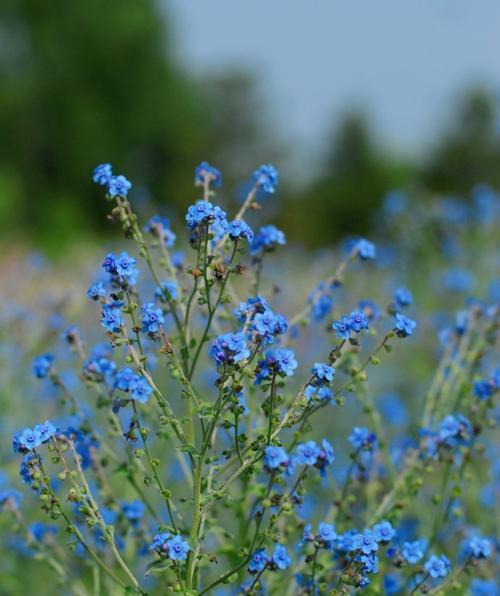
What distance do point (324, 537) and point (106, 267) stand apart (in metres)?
0.85

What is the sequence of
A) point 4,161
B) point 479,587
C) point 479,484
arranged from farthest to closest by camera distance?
point 4,161
point 479,484
point 479,587

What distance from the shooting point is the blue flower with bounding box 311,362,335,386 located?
2184 millimetres

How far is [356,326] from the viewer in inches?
90.3

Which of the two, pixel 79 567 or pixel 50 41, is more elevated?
pixel 50 41

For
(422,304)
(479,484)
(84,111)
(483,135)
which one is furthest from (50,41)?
(479,484)

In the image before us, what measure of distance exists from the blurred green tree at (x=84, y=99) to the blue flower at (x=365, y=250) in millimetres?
32707

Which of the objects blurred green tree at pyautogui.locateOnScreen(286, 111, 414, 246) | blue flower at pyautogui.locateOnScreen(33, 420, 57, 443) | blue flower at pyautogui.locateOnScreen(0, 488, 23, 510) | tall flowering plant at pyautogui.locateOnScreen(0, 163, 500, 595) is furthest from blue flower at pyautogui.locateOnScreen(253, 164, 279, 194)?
blurred green tree at pyautogui.locateOnScreen(286, 111, 414, 246)

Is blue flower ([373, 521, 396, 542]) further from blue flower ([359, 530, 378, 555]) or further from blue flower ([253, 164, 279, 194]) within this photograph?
blue flower ([253, 164, 279, 194])

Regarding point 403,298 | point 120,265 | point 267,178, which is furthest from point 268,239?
point 120,265

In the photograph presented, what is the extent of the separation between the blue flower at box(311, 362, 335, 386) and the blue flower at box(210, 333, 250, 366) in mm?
174

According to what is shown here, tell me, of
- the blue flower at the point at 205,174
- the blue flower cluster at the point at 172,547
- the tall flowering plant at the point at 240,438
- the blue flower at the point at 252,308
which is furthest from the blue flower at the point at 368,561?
the blue flower at the point at 205,174

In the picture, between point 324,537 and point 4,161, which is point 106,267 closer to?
point 324,537

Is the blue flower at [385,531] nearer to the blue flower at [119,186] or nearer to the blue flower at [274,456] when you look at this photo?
the blue flower at [274,456]

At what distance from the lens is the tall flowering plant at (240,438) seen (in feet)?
7.25
